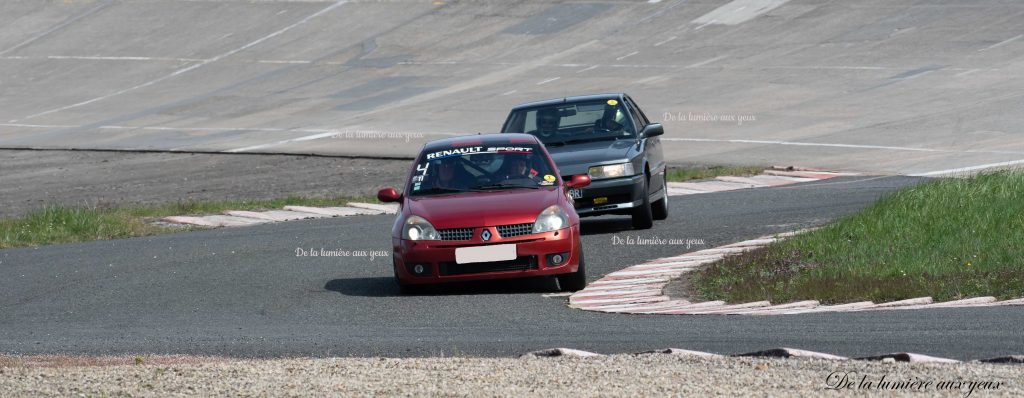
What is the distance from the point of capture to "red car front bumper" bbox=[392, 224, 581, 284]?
12383mm

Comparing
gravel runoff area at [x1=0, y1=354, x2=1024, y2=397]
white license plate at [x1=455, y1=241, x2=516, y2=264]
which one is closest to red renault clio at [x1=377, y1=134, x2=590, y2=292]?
white license plate at [x1=455, y1=241, x2=516, y2=264]

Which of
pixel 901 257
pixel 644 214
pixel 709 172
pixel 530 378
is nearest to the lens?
pixel 530 378

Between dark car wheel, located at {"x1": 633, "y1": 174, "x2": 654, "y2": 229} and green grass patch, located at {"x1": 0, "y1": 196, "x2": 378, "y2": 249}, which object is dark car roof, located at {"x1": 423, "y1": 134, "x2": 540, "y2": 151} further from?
green grass patch, located at {"x1": 0, "y1": 196, "x2": 378, "y2": 249}

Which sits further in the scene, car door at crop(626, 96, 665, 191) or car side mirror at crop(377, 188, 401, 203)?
car door at crop(626, 96, 665, 191)

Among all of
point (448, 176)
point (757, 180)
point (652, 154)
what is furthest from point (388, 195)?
point (757, 180)

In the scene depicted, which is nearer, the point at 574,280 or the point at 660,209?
the point at 574,280

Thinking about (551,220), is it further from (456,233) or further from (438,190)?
(438,190)

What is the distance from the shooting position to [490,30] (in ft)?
151

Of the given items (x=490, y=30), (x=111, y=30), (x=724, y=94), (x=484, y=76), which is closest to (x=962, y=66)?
(x=724, y=94)

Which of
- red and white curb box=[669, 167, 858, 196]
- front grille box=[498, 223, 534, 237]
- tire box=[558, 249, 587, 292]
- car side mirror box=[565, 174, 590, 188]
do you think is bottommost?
red and white curb box=[669, 167, 858, 196]

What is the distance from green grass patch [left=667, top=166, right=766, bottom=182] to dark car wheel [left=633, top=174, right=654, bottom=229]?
238 inches

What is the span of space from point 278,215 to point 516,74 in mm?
19436

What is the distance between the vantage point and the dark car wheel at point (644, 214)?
16719 millimetres

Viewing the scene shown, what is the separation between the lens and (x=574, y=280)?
1266 centimetres
